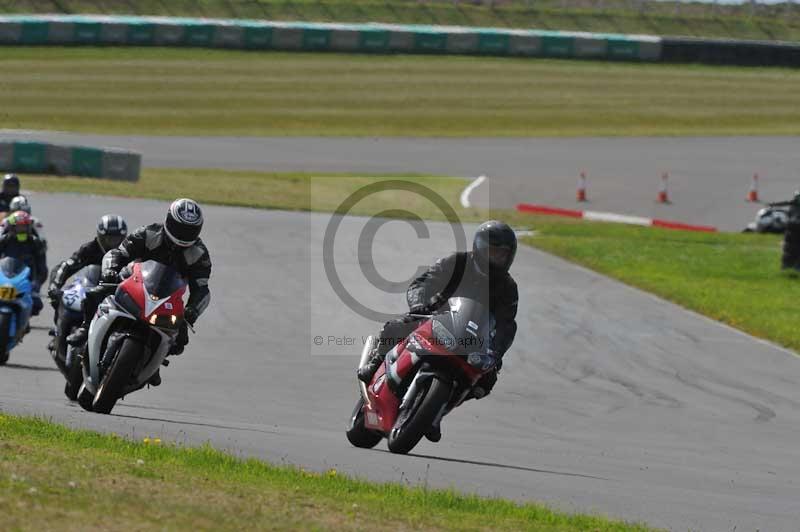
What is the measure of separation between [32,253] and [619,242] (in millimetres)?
16543

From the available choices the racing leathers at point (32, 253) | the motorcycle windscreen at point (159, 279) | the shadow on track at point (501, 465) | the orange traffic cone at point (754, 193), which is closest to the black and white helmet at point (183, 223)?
the motorcycle windscreen at point (159, 279)

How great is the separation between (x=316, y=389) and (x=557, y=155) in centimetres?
3075

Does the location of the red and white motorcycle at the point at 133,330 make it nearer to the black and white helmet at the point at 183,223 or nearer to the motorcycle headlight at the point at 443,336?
the black and white helmet at the point at 183,223

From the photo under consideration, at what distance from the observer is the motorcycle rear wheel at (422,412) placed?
9.15m

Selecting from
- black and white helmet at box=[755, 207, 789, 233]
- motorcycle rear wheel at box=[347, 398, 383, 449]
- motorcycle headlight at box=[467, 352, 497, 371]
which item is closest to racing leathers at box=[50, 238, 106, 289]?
motorcycle rear wheel at box=[347, 398, 383, 449]

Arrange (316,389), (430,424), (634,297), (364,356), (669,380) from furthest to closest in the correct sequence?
(634,297) → (669,380) → (316,389) → (364,356) → (430,424)

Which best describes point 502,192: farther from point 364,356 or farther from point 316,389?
point 364,356

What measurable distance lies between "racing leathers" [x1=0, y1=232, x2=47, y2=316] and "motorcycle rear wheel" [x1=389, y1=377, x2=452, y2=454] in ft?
19.6

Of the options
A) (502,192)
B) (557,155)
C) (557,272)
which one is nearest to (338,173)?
(502,192)

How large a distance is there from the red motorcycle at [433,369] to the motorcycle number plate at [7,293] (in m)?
5.46

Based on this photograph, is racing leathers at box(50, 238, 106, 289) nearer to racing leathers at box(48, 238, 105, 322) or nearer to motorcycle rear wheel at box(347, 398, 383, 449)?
racing leathers at box(48, 238, 105, 322)

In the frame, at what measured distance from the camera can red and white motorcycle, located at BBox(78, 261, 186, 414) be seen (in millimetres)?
10305

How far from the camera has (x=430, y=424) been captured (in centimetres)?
921

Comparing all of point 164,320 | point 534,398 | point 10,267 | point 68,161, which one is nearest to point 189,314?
point 164,320
